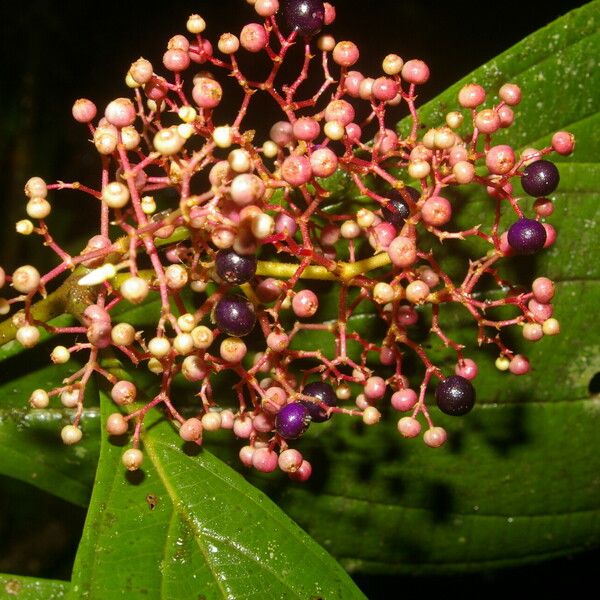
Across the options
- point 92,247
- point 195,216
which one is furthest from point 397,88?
point 92,247

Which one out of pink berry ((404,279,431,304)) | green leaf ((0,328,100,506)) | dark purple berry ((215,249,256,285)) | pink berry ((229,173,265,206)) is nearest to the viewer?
pink berry ((229,173,265,206))

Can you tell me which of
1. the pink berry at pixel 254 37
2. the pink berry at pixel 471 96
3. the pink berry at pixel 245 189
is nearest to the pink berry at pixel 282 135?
the pink berry at pixel 254 37

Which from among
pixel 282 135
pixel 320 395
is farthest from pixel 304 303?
pixel 282 135

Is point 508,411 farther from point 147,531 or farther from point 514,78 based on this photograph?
point 147,531

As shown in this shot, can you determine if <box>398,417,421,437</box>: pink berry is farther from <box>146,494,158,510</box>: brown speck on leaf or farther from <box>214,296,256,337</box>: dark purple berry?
<box>146,494,158,510</box>: brown speck on leaf

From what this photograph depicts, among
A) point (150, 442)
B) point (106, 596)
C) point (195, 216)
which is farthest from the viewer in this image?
point (150, 442)

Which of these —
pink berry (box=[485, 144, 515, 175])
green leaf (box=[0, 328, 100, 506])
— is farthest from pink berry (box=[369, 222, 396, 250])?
green leaf (box=[0, 328, 100, 506])
